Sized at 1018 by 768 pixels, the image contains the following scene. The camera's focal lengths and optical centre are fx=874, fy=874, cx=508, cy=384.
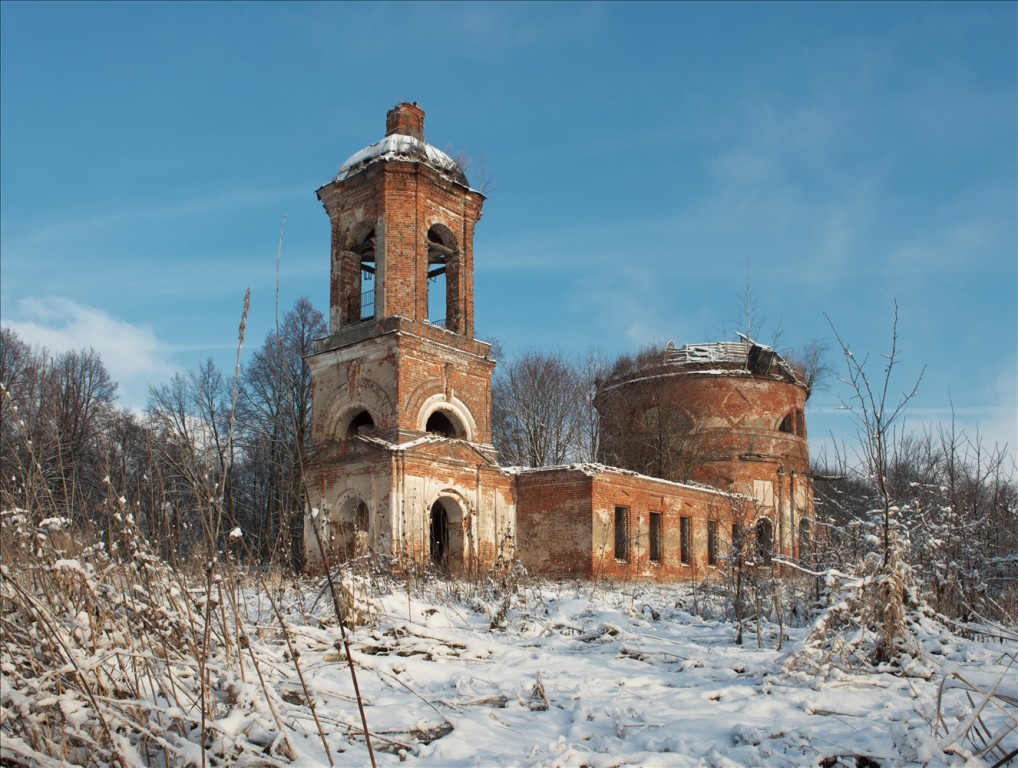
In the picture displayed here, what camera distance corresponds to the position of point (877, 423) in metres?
5.92

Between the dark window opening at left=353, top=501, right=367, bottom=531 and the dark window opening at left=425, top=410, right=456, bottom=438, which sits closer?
the dark window opening at left=353, top=501, right=367, bottom=531

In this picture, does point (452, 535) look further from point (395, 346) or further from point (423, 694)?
point (423, 694)

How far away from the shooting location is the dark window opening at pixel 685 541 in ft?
74.9

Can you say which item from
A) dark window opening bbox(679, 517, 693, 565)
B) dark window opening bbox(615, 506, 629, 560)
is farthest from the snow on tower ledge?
dark window opening bbox(679, 517, 693, 565)

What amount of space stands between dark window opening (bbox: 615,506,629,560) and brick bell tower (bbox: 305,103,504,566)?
3.42 m

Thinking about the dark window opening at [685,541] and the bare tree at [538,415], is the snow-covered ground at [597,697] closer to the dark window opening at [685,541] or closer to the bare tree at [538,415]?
the dark window opening at [685,541]

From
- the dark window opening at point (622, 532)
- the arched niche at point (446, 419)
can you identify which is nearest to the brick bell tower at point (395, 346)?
the arched niche at point (446, 419)

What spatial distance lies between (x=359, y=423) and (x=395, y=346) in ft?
9.04

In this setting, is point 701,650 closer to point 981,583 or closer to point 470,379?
point 981,583

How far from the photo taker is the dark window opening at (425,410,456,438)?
67.2 ft

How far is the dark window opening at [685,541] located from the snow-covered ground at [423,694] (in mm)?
15381

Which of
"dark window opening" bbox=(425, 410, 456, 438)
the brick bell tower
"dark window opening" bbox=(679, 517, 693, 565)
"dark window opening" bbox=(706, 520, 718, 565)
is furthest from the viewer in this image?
"dark window opening" bbox=(706, 520, 718, 565)

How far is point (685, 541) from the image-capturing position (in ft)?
75.7

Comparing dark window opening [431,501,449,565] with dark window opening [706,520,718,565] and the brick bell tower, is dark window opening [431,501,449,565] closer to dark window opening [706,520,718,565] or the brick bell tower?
the brick bell tower
